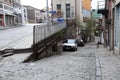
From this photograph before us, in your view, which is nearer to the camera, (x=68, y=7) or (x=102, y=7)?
(x=102, y=7)

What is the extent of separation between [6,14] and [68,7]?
12147mm

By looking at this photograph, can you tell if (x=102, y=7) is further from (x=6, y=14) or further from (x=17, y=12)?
(x=17, y=12)

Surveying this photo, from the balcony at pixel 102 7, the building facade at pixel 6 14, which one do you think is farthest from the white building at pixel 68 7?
the balcony at pixel 102 7

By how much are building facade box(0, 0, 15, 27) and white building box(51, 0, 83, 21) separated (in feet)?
29.4

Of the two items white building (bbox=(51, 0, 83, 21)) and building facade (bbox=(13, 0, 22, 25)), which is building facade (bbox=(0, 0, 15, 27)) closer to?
building facade (bbox=(13, 0, 22, 25))

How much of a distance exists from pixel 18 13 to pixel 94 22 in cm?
1815

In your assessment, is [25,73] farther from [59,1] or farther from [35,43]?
[59,1]

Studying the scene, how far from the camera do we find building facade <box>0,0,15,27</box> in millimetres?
43688

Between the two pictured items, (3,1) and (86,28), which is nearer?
(3,1)

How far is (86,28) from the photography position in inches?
2111

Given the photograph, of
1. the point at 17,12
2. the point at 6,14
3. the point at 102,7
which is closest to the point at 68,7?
the point at 6,14

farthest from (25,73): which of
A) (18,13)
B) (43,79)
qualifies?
(18,13)

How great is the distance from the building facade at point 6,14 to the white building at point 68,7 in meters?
8.96

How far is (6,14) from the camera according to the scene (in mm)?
46656
